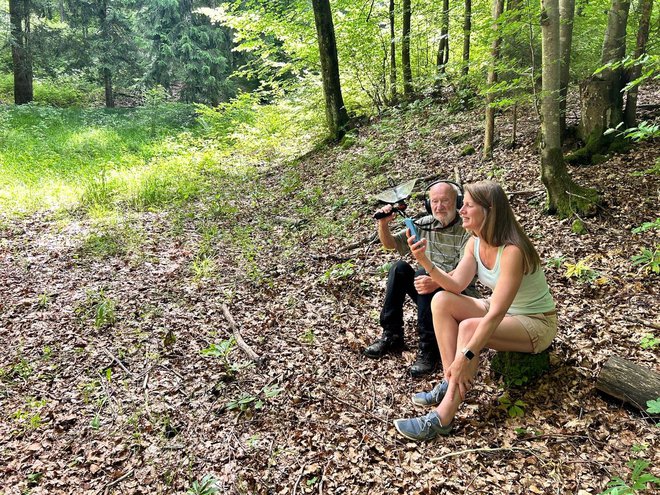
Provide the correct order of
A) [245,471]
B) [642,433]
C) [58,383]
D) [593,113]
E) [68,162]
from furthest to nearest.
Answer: [68,162] → [593,113] → [58,383] → [245,471] → [642,433]

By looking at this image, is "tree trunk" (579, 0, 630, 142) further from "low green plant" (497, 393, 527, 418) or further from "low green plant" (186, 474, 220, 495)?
"low green plant" (186, 474, 220, 495)

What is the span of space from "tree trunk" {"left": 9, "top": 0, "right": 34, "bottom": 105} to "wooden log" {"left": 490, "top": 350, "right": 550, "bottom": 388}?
737 inches

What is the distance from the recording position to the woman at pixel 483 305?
8.52 ft

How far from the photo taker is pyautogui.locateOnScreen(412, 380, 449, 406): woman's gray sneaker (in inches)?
119

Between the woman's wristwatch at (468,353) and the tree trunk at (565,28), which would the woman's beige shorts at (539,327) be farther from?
the tree trunk at (565,28)

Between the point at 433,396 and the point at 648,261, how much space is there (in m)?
2.47

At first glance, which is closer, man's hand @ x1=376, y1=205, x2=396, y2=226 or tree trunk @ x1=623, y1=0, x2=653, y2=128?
man's hand @ x1=376, y1=205, x2=396, y2=226

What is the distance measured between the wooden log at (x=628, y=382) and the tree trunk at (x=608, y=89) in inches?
154

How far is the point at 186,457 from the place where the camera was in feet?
9.53

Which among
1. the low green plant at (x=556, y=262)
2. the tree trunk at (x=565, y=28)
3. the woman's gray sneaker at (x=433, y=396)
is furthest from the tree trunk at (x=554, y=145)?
the woman's gray sneaker at (x=433, y=396)

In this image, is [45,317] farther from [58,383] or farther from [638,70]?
[638,70]

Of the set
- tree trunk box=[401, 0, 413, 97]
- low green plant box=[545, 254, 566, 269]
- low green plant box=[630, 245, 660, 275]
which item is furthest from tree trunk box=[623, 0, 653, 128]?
tree trunk box=[401, 0, 413, 97]

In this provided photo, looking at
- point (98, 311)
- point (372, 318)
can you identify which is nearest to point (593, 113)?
point (372, 318)

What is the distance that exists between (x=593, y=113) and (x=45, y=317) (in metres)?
7.25
